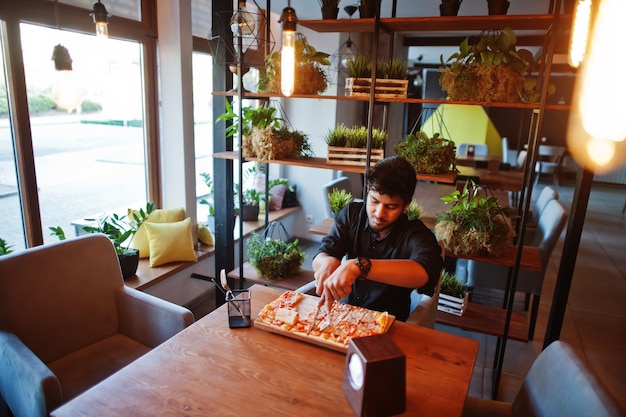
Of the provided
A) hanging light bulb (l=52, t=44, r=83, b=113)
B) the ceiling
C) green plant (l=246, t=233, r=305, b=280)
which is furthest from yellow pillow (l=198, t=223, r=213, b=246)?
the ceiling

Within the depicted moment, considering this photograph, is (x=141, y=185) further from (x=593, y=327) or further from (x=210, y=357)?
(x=593, y=327)

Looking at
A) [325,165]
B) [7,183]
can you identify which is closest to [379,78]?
[325,165]

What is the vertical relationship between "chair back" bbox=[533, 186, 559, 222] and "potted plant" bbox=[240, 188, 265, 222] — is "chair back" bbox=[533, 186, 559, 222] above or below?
above

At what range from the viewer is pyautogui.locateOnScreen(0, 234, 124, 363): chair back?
1829 millimetres

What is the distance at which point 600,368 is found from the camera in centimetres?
279

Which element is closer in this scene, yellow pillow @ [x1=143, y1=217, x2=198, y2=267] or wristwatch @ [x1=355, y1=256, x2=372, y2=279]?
wristwatch @ [x1=355, y1=256, x2=372, y2=279]

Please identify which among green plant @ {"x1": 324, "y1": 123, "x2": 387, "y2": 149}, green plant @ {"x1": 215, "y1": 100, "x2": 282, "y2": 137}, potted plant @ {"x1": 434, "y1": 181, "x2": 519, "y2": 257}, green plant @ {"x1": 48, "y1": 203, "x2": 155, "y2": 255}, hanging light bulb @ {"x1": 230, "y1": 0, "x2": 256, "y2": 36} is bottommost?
green plant @ {"x1": 48, "y1": 203, "x2": 155, "y2": 255}

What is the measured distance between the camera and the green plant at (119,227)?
9.02 feet

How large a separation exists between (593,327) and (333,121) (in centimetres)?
295

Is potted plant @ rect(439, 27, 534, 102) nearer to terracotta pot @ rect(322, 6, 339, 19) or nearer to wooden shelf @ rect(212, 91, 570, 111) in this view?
wooden shelf @ rect(212, 91, 570, 111)

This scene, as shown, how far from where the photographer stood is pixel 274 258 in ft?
9.12

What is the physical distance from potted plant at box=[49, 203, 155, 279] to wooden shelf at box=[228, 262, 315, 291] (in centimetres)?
65

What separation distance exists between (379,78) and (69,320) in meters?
1.99

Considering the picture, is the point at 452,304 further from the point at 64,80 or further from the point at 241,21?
the point at 64,80
